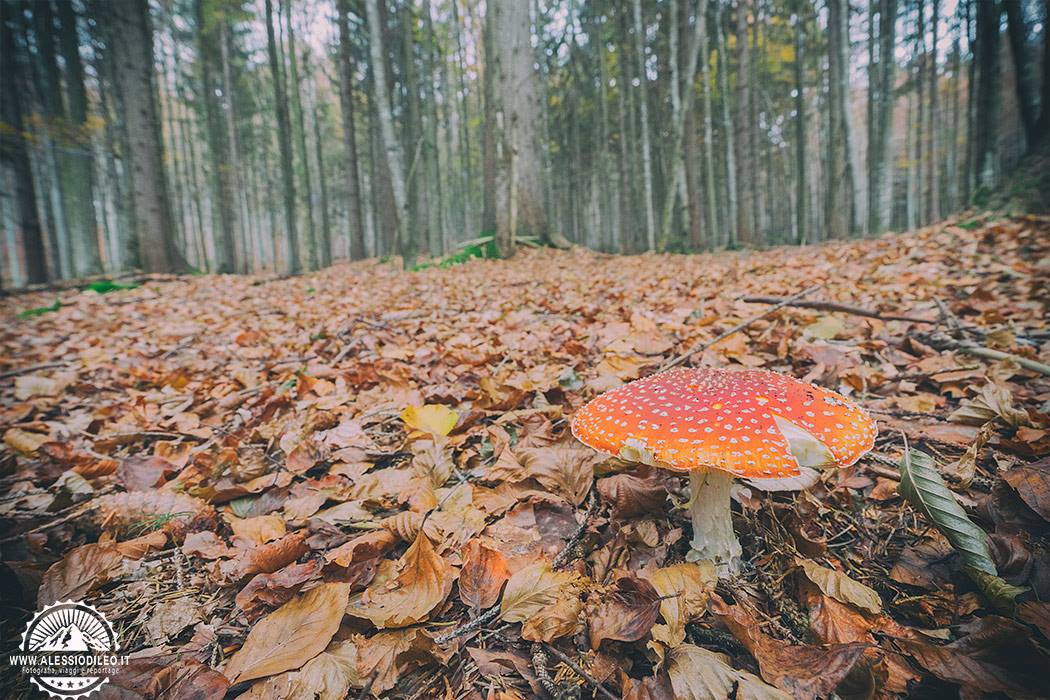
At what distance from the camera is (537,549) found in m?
1.24

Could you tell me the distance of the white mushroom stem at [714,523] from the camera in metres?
1.16

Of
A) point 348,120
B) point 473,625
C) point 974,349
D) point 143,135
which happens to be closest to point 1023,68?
point 974,349

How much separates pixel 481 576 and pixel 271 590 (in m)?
0.51

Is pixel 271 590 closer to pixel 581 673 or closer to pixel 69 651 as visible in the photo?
pixel 69 651

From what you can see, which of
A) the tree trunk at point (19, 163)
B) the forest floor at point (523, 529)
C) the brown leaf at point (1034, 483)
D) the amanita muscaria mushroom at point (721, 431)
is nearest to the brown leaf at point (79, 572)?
the forest floor at point (523, 529)

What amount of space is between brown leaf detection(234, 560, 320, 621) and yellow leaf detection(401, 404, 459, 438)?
0.68 meters

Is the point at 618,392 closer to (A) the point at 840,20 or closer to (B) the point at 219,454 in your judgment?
(B) the point at 219,454

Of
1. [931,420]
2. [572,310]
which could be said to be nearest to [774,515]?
[931,420]

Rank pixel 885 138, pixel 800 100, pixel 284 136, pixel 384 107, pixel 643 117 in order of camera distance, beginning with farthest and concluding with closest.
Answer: pixel 284 136 < pixel 800 100 < pixel 643 117 < pixel 885 138 < pixel 384 107

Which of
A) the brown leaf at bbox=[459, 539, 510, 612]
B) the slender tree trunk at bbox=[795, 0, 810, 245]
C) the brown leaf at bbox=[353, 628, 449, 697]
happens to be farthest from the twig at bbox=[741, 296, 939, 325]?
the slender tree trunk at bbox=[795, 0, 810, 245]

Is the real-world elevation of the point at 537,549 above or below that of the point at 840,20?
below

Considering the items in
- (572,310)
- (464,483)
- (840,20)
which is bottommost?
(464,483)

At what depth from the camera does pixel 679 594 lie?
1.01 metres

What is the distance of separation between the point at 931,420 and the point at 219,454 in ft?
8.49
